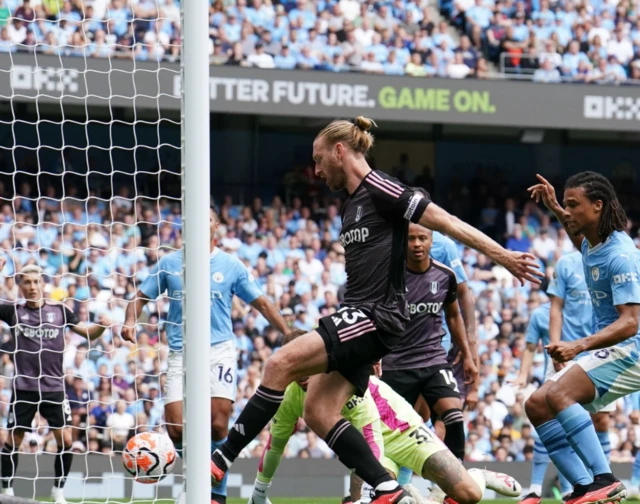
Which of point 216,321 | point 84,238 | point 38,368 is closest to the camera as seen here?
point 216,321

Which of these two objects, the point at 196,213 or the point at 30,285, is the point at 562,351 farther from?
the point at 30,285

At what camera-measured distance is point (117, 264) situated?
52.0 feet

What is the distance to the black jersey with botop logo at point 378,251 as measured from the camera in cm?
632

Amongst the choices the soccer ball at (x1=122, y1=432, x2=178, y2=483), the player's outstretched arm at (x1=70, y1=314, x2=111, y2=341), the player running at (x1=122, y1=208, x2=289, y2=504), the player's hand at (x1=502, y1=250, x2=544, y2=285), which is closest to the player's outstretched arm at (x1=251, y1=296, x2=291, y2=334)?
the player running at (x1=122, y1=208, x2=289, y2=504)

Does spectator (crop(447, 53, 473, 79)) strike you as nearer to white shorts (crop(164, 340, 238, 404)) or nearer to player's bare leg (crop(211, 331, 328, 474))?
white shorts (crop(164, 340, 238, 404))

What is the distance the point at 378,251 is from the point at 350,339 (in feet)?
1.69

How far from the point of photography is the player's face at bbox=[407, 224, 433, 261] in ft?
28.3

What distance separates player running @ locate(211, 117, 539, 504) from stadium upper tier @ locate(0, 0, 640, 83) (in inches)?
432

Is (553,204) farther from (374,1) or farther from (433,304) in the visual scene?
(374,1)

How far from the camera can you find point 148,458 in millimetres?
7148

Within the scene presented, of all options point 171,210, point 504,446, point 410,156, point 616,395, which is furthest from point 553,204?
point 410,156

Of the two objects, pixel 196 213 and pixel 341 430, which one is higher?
pixel 196 213

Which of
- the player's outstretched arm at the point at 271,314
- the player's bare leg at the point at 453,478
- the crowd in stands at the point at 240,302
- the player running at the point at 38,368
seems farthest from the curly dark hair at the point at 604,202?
the crowd in stands at the point at 240,302

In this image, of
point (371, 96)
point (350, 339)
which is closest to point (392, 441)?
point (350, 339)
